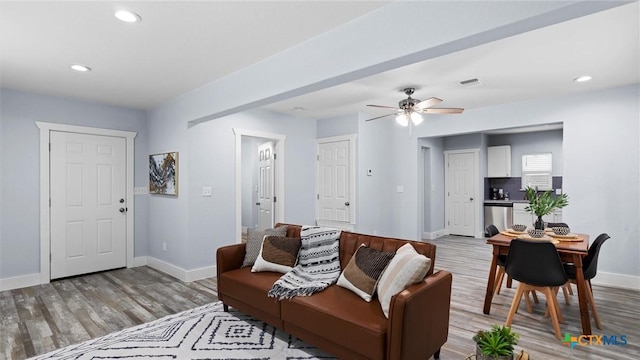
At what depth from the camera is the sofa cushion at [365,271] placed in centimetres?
247

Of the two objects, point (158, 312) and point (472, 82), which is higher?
point (472, 82)

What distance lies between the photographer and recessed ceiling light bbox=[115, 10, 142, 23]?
7.41 feet

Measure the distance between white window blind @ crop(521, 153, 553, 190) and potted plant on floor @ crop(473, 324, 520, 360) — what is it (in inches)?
270

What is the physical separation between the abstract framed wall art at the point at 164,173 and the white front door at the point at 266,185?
5.16 feet

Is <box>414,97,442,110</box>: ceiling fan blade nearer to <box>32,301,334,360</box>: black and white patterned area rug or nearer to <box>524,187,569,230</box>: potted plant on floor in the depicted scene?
<box>524,187,569,230</box>: potted plant on floor

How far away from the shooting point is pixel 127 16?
2.31m

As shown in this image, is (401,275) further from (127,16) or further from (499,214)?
(499,214)

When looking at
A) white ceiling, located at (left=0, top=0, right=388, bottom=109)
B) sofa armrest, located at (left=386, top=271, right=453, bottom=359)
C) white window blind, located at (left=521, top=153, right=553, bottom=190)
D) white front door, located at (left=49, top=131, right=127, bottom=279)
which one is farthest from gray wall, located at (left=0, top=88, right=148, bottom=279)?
white window blind, located at (left=521, top=153, right=553, bottom=190)

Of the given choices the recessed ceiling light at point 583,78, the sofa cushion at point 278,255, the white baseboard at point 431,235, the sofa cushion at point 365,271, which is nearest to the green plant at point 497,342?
the sofa cushion at point 365,271

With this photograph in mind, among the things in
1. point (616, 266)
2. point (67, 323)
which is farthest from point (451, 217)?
point (67, 323)

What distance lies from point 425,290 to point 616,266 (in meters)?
3.76

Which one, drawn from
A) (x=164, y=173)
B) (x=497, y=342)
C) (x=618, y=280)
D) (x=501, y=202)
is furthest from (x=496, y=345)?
(x=501, y=202)

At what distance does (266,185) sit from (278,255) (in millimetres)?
2886

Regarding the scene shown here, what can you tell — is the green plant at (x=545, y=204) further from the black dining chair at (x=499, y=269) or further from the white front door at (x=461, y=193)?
the white front door at (x=461, y=193)
